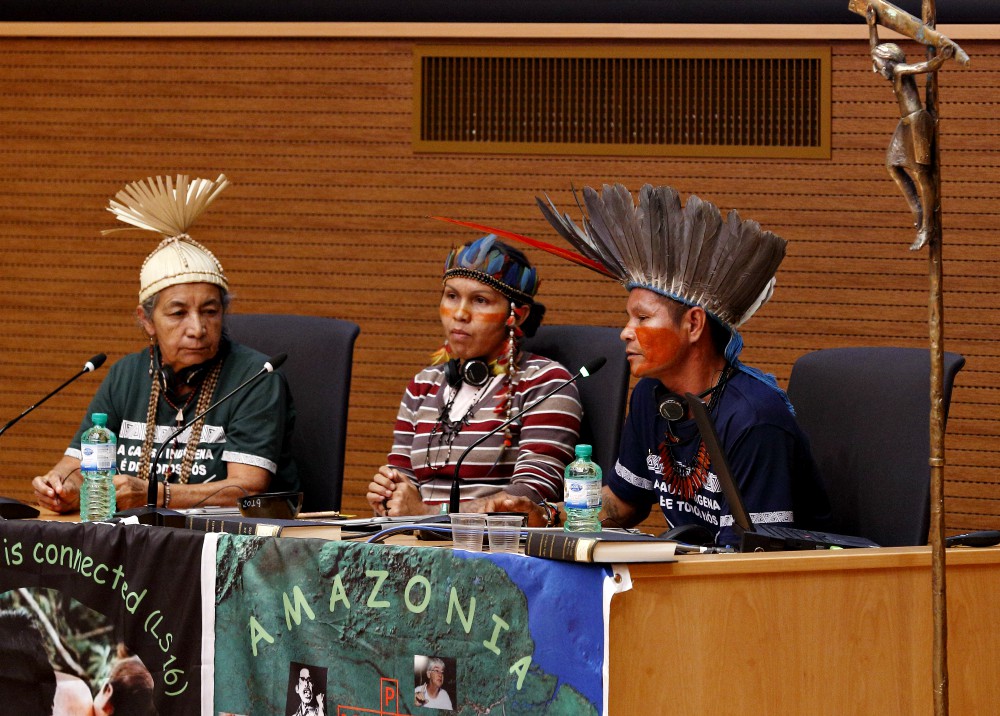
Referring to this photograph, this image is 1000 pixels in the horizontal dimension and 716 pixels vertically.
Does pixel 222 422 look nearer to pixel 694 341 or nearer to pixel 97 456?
pixel 97 456

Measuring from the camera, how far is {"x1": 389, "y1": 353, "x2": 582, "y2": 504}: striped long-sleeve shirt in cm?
314

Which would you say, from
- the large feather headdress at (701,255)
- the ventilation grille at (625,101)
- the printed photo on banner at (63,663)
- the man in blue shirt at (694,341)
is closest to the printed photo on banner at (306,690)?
the printed photo on banner at (63,663)

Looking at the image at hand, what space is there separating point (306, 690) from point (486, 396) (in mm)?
1309

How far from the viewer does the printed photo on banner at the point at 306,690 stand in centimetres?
211

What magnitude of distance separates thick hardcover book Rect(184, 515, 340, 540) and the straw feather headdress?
122 centimetres

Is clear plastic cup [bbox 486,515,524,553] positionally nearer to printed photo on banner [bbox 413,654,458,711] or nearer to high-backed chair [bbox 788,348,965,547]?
printed photo on banner [bbox 413,654,458,711]

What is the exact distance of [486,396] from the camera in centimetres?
331

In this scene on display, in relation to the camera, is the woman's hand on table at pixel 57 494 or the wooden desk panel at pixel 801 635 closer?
the wooden desk panel at pixel 801 635

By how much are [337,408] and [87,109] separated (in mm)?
2181

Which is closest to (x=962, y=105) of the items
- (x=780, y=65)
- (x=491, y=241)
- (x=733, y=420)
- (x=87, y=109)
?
(x=780, y=65)

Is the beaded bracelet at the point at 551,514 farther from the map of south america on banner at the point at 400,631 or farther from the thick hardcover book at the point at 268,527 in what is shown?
the map of south america on banner at the point at 400,631

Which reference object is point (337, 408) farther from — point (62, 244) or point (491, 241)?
point (62, 244)

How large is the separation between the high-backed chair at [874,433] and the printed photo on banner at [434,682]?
1.00m

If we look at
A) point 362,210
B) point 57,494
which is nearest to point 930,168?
point 57,494
